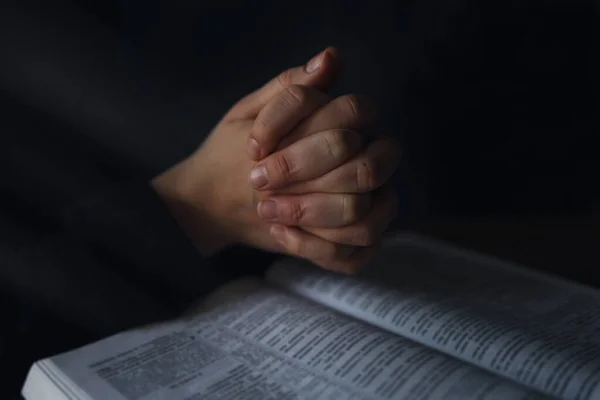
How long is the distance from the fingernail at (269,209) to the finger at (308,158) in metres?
0.02

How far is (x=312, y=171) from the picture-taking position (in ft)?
1.63

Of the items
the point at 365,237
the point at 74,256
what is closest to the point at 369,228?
the point at 365,237

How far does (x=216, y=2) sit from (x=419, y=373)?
0.52 metres

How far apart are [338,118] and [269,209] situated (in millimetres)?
99

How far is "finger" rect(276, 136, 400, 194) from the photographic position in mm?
497

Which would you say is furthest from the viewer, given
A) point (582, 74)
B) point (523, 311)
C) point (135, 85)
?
point (582, 74)

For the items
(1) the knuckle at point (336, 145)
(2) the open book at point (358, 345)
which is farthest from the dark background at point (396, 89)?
(1) the knuckle at point (336, 145)

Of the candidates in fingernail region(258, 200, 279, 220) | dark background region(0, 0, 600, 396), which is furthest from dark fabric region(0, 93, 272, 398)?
fingernail region(258, 200, 279, 220)

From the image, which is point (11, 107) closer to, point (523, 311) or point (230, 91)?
point (230, 91)

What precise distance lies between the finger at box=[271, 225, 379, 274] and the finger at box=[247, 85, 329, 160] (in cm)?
8

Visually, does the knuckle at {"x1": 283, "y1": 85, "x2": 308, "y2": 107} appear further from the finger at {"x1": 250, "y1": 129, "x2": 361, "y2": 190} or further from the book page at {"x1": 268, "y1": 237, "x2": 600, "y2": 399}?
the book page at {"x1": 268, "y1": 237, "x2": 600, "y2": 399}

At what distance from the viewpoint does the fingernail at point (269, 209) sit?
0.53 metres

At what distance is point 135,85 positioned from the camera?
2.33 feet

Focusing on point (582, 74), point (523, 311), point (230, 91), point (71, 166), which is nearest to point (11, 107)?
point (71, 166)
